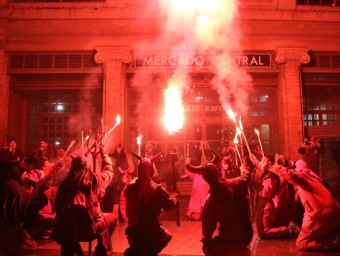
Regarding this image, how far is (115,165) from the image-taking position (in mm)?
10000

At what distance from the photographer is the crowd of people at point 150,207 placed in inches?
174

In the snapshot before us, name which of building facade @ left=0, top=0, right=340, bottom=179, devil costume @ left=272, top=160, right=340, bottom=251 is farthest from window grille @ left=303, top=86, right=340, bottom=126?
devil costume @ left=272, top=160, right=340, bottom=251

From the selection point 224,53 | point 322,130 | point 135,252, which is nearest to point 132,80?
point 224,53

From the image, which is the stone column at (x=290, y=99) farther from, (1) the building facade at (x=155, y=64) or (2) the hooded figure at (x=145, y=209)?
(2) the hooded figure at (x=145, y=209)

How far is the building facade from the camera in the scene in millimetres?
11711

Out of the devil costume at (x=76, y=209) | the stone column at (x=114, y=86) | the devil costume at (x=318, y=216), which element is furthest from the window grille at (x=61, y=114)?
the devil costume at (x=318, y=216)

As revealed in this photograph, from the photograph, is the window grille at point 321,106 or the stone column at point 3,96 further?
the window grille at point 321,106

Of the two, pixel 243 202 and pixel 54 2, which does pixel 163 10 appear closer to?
pixel 54 2

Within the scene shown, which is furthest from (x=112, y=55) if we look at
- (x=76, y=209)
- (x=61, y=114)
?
(x=76, y=209)

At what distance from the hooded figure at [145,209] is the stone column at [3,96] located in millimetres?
8572

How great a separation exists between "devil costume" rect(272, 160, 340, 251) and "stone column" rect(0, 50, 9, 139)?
9.59m

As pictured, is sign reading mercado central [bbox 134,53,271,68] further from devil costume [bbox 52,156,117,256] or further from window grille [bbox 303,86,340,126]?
devil costume [bbox 52,156,117,256]

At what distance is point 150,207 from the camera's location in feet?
15.1

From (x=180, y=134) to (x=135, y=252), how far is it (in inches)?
307
